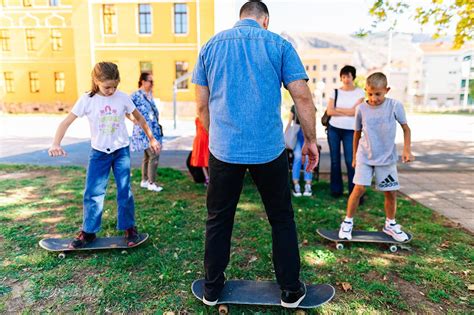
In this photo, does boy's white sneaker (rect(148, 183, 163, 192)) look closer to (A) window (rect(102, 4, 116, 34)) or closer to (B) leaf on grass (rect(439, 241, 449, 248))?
(B) leaf on grass (rect(439, 241, 449, 248))

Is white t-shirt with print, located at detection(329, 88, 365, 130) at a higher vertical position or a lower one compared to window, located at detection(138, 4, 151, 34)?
lower

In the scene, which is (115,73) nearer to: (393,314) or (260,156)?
(260,156)

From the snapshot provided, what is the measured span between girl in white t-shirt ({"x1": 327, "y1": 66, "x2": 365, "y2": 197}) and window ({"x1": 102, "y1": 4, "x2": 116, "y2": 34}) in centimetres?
2826

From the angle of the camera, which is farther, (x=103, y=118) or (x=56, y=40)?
(x=56, y=40)

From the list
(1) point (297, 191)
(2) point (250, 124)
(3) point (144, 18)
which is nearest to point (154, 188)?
(1) point (297, 191)

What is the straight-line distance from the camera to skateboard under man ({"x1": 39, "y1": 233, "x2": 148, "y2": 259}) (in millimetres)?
3693

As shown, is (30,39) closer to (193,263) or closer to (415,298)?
(193,263)

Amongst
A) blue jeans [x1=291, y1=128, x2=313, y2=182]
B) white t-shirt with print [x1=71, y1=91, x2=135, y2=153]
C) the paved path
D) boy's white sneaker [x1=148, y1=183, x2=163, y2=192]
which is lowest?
the paved path

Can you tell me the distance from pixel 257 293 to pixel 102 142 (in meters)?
2.00

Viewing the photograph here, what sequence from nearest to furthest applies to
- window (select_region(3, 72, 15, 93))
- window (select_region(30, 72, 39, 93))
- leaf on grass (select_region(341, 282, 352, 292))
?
leaf on grass (select_region(341, 282, 352, 292)), window (select_region(30, 72, 39, 93)), window (select_region(3, 72, 15, 93))

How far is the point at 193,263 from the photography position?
11.6ft

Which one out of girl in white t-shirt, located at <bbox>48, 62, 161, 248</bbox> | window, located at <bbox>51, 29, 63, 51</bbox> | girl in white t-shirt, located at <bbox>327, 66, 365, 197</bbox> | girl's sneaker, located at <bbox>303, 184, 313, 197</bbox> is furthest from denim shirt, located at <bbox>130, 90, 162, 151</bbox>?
window, located at <bbox>51, 29, 63, 51</bbox>

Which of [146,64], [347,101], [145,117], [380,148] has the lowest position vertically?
[380,148]

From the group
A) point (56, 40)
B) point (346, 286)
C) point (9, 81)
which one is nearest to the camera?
point (346, 286)
